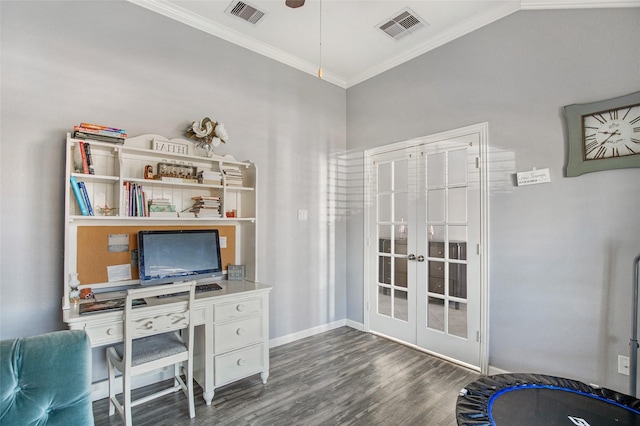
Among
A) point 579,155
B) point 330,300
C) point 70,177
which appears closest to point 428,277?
point 330,300

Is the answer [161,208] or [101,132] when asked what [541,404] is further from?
[101,132]

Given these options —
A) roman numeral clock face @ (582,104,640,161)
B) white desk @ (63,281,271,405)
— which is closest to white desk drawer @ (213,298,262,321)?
white desk @ (63,281,271,405)

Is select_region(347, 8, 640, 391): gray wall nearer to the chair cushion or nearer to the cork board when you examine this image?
the chair cushion

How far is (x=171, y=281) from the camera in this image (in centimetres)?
251

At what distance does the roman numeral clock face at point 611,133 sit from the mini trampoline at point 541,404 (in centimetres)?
160

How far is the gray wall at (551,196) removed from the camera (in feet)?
6.99

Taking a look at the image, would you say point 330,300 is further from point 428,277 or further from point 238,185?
point 238,185

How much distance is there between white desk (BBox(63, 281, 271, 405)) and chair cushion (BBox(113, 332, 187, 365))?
198 mm

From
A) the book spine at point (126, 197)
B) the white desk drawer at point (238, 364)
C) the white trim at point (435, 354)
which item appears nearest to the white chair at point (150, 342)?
the white desk drawer at point (238, 364)

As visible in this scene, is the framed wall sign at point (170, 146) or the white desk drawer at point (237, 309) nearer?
the white desk drawer at point (237, 309)

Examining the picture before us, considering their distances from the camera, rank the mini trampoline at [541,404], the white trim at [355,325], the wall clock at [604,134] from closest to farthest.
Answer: the mini trampoline at [541,404] < the wall clock at [604,134] < the white trim at [355,325]

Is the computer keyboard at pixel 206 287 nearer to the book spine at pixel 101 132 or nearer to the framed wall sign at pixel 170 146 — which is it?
the framed wall sign at pixel 170 146

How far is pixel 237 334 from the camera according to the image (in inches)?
98.4

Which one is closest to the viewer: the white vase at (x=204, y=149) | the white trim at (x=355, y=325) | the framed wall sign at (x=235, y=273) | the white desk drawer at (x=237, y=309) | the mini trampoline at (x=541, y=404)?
the mini trampoline at (x=541, y=404)
